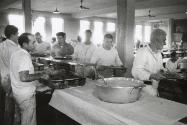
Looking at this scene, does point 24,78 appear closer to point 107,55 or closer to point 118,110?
point 118,110

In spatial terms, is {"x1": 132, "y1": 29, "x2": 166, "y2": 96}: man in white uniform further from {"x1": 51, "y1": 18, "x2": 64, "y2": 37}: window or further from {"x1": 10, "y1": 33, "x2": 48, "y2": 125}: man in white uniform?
{"x1": 51, "y1": 18, "x2": 64, "y2": 37}: window

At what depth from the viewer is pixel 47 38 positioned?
608 inches

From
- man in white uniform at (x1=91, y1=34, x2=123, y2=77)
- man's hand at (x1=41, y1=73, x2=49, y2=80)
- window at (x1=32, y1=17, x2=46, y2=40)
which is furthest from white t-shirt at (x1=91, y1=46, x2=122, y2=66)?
window at (x1=32, y1=17, x2=46, y2=40)

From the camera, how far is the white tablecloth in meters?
2.00

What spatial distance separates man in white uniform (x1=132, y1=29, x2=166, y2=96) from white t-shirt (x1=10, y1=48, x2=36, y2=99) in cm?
160

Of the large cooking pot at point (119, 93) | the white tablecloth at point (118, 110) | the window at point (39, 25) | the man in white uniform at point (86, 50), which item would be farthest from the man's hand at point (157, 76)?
the window at point (39, 25)

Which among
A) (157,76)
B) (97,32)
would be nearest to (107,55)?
(157,76)

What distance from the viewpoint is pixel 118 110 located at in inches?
86.8

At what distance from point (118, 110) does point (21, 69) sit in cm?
148

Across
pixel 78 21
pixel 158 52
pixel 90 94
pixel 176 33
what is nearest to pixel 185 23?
pixel 176 33

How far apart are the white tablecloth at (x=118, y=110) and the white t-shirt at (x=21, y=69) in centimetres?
51

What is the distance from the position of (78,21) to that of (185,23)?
853 centimetres

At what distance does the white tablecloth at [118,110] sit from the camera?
78.8 inches

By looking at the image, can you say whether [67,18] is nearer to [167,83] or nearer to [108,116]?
[167,83]
